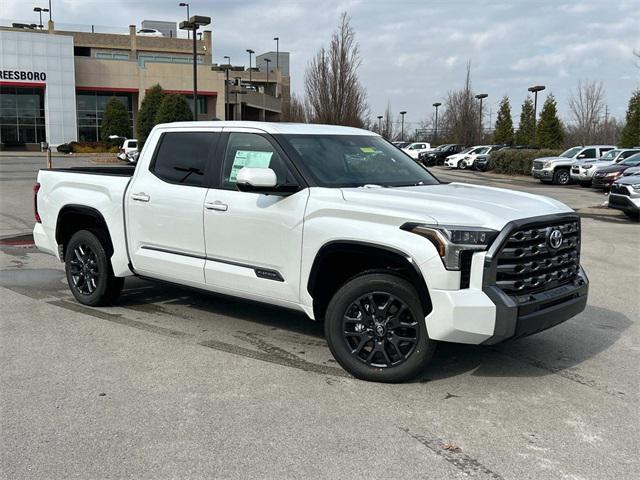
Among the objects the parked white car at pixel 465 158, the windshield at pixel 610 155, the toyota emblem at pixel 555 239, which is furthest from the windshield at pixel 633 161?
the toyota emblem at pixel 555 239

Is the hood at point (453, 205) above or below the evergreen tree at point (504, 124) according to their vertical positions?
below

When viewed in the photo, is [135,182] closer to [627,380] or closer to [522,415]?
[522,415]

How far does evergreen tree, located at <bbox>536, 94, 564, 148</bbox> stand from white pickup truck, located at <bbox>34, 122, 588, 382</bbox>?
139 feet

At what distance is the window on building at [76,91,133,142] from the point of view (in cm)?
6341

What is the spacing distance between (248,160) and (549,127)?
143 feet

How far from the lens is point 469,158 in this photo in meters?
43.5

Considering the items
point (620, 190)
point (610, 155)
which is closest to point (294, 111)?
point (610, 155)

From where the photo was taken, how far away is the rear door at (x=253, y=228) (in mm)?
4977

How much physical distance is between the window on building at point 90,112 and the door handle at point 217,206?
203ft

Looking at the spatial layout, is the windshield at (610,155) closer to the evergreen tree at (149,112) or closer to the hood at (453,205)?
the hood at (453,205)

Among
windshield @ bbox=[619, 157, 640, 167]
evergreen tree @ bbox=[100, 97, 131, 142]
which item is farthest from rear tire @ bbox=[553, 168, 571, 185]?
evergreen tree @ bbox=[100, 97, 131, 142]

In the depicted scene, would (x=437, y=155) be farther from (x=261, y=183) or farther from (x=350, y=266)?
(x=261, y=183)

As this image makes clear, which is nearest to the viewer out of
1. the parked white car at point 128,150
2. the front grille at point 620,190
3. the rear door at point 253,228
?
the rear door at point 253,228

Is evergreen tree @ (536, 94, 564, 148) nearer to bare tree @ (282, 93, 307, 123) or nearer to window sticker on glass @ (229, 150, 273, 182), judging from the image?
bare tree @ (282, 93, 307, 123)
